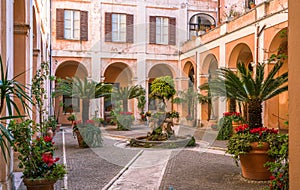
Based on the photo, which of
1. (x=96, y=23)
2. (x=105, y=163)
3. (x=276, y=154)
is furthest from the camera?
(x=96, y=23)

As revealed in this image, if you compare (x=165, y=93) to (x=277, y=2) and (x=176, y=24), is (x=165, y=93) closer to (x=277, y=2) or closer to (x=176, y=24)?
(x=277, y=2)

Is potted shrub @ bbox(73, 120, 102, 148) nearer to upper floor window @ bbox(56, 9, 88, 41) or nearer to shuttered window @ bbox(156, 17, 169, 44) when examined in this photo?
upper floor window @ bbox(56, 9, 88, 41)

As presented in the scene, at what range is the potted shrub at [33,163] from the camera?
4.89 meters

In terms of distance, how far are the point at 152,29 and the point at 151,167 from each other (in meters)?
15.5

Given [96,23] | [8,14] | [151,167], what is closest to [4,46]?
[8,14]

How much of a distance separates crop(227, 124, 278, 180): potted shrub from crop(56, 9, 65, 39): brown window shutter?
16.1m

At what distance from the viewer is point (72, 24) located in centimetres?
2112

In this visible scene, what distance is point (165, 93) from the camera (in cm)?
1141

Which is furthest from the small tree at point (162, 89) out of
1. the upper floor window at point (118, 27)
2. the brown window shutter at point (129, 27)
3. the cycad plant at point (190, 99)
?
the brown window shutter at point (129, 27)

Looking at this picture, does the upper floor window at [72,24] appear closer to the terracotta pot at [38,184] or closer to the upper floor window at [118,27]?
the upper floor window at [118,27]

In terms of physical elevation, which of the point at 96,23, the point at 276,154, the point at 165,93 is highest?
the point at 96,23

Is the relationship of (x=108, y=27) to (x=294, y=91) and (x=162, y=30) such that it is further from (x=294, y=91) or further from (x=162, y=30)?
(x=294, y=91)

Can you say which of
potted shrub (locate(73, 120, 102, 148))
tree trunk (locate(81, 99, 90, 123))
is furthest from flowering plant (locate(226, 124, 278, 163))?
tree trunk (locate(81, 99, 90, 123))

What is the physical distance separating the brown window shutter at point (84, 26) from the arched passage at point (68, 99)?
1747 mm
